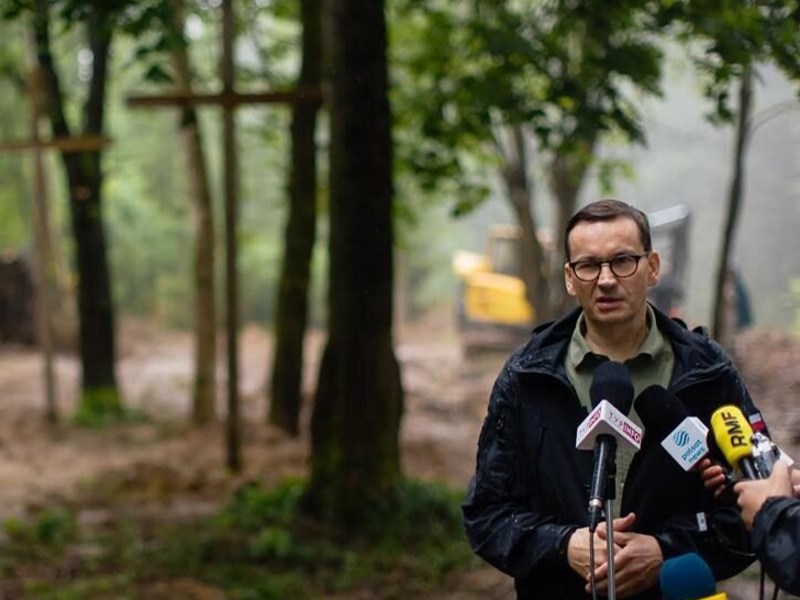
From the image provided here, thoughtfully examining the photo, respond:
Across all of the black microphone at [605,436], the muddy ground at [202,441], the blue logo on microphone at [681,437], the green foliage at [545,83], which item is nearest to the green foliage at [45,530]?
the muddy ground at [202,441]

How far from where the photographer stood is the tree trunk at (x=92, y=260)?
15.7 meters

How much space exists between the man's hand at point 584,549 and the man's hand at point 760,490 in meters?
0.33

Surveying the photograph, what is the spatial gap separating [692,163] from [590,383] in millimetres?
42789

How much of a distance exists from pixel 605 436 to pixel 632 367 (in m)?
0.39

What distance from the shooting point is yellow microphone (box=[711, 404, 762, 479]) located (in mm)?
2490

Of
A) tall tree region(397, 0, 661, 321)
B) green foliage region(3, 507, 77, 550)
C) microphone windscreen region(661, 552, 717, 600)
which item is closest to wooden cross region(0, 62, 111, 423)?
tall tree region(397, 0, 661, 321)

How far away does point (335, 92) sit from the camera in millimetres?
7863

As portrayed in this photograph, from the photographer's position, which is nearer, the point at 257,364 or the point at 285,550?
the point at 285,550

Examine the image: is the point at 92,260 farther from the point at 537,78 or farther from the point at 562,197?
the point at 537,78

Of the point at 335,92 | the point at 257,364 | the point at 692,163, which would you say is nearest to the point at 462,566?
A: the point at 335,92

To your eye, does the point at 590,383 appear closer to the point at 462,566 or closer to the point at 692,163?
the point at 462,566

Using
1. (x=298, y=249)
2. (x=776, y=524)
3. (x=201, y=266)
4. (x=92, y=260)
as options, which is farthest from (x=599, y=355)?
(x=92, y=260)

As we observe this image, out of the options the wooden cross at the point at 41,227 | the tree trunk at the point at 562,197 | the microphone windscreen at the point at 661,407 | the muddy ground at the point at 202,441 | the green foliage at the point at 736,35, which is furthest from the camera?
the wooden cross at the point at 41,227

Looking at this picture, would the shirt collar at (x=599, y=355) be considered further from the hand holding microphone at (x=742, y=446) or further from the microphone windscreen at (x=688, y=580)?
the microphone windscreen at (x=688, y=580)
